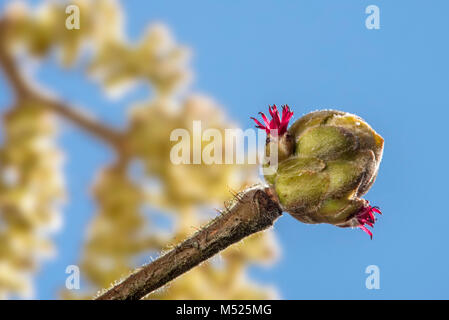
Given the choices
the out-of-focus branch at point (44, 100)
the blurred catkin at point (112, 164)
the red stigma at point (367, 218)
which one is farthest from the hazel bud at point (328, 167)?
the out-of-focus branch at point (44, 100)

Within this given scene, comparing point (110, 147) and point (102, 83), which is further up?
point (102, 83)

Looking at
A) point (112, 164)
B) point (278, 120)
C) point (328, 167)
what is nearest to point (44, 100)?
point (112, 164)

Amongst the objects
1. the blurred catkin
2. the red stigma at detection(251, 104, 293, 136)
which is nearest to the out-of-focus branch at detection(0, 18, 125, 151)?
the blurred catkin

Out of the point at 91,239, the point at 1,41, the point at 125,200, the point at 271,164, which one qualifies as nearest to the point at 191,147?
the point at 125,200

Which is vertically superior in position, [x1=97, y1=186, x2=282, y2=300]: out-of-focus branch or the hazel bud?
the hazel bud

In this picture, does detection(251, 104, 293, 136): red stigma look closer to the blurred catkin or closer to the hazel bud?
the hazel bud
